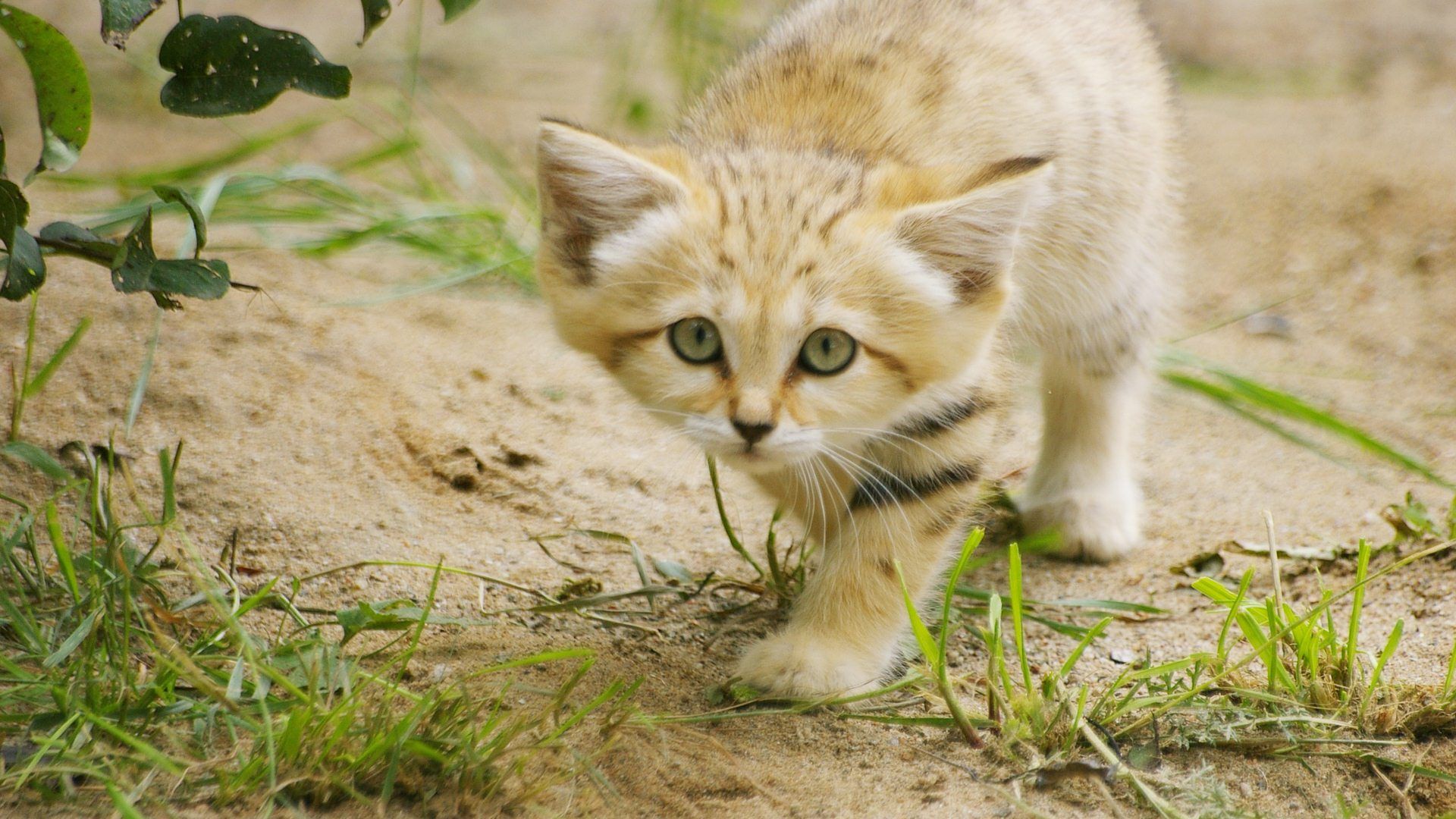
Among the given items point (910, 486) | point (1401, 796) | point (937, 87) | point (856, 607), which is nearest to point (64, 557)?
point (856, 607)

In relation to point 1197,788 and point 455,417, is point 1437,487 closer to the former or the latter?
point 1197,788

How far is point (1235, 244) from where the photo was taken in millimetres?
4941

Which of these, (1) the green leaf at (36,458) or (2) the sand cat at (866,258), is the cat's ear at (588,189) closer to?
(2) the sand cat at (866,258)

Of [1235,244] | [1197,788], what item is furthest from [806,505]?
[1235,244]

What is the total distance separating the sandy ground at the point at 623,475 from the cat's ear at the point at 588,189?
Result: 2.21 feet

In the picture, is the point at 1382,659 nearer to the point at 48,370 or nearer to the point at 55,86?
the point at 55,86

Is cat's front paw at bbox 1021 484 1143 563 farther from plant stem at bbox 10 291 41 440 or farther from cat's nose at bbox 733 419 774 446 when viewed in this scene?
plant stem at bbox 10 291 41 440

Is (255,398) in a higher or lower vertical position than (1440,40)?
lower

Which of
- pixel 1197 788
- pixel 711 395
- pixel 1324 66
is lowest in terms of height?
pixel 1197 788

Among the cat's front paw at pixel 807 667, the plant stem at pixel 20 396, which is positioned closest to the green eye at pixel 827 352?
the cat's front paw at pixel 807 667

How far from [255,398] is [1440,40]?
6475mm

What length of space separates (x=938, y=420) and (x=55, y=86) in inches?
60.0

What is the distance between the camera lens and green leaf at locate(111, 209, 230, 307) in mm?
1895

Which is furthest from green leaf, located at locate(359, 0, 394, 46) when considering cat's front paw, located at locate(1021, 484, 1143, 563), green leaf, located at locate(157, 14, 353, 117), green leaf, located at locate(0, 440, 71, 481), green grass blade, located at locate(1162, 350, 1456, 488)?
green grass blade, located at locate(1162, 350, 1456, 488)
